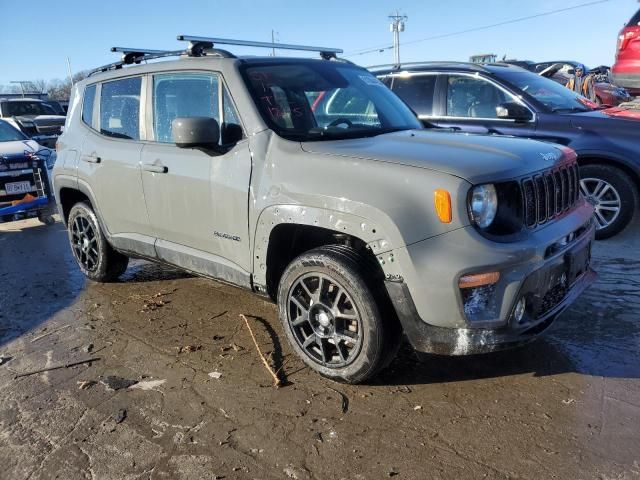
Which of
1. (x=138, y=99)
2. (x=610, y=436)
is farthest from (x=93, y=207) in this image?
(x=610, y=436)

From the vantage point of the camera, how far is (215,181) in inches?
145

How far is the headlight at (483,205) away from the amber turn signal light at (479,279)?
0.27m

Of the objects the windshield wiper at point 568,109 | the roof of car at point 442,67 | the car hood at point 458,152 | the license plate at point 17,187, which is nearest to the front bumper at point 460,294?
the car hood at point 458,152

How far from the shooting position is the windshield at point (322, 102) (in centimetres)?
362

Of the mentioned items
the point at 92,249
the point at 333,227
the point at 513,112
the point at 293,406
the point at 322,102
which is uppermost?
the point at 322,102

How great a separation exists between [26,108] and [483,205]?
660 inches

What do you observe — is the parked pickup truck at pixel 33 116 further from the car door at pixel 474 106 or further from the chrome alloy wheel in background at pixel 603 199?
the chrome alloy wheel in background at pixel 603 199

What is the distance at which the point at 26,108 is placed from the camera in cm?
1617

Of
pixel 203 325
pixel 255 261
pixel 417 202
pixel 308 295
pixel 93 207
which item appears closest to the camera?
pixel 417 202

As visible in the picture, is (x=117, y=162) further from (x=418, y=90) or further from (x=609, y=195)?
(x=609, y=195)

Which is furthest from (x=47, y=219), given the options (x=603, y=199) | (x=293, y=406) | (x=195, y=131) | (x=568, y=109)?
(x=603, y=199)

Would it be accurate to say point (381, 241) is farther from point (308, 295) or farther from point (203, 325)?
point (203, 325)

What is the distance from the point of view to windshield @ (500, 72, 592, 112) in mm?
6355

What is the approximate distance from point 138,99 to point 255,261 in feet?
6.14
